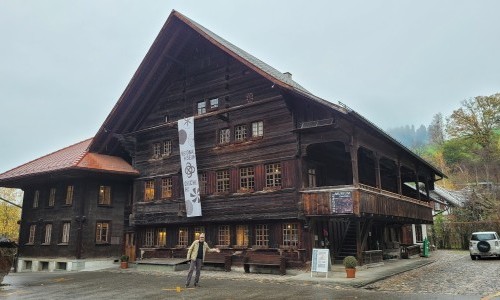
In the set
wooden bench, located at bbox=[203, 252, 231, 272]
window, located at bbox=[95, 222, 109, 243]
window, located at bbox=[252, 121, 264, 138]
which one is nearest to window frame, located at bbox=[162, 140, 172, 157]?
window, located at bbox=[95, 222, 109, 243]

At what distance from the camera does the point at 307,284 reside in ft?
50.1

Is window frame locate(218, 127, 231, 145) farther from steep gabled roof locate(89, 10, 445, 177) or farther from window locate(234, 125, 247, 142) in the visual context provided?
steep gabled roof locate(89, 10, 445, 177)

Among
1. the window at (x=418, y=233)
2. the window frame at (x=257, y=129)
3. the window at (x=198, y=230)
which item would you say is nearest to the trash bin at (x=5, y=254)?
the window at (x=198, y=230)

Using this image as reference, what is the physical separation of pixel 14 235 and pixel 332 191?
50.9m

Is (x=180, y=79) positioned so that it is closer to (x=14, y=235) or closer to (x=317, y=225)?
(x=317, y=225)

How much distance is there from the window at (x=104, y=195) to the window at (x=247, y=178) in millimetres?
10187

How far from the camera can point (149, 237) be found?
25.8 metres

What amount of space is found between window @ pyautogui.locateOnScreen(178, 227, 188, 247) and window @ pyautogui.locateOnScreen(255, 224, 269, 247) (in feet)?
16.3

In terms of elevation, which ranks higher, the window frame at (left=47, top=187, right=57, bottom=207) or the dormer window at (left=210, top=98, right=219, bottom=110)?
the dormer window at (left=210, top=98, right=219, bottom=110)

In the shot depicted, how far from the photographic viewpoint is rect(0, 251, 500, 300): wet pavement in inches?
493

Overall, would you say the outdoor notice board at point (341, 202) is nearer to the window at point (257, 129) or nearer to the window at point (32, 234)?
the window at point (257, 129)

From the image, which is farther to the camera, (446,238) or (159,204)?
(446,238)

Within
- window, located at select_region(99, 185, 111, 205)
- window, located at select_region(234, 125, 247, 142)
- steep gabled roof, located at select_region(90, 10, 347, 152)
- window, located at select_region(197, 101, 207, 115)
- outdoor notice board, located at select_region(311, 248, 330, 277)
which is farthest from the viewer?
window, located at select_region(99, 185, 111, 205)

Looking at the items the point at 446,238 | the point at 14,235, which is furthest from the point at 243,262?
the point at 14,235
